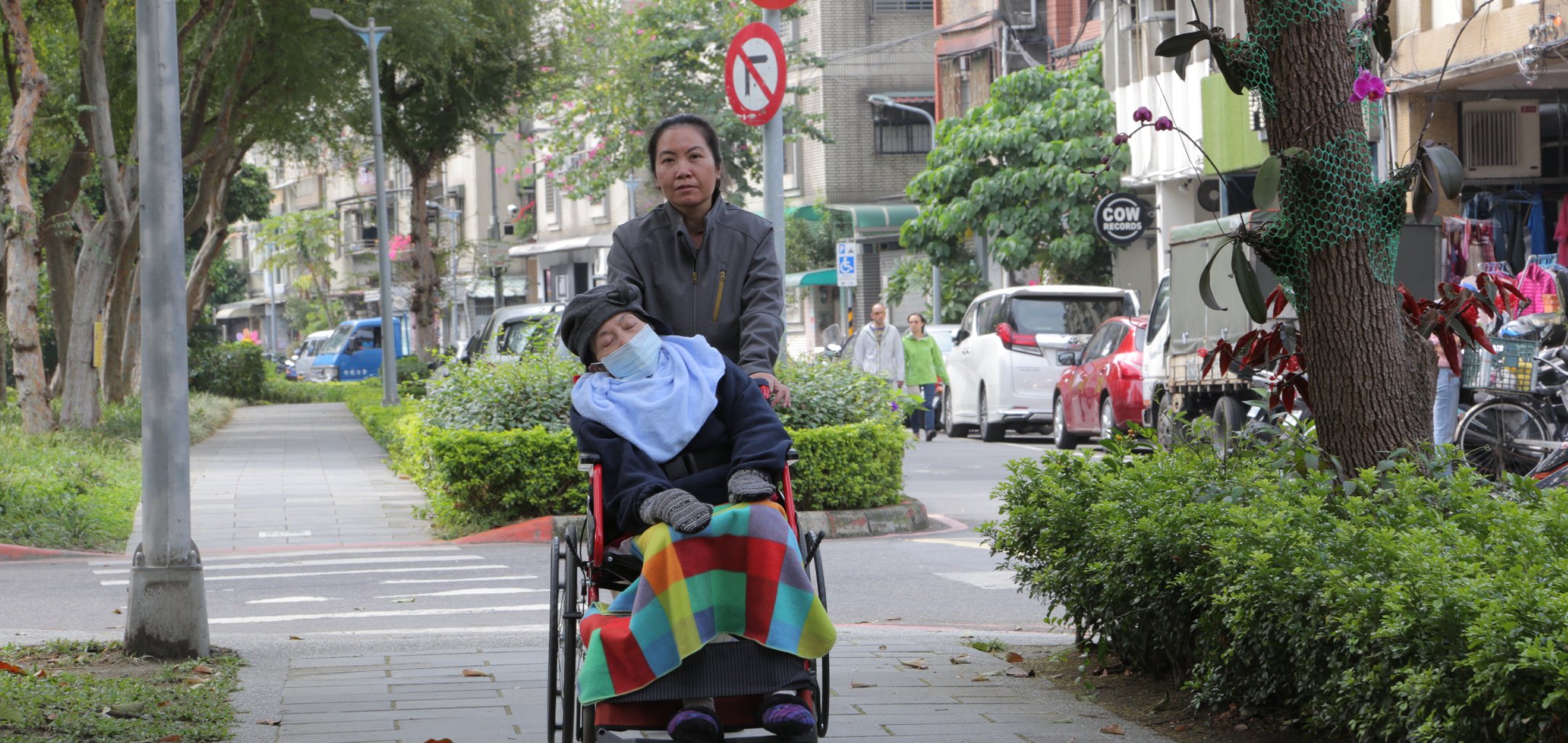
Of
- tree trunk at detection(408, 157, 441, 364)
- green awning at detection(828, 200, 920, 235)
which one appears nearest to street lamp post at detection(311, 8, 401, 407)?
tree trunk at detection(408, 157, 441, 364)


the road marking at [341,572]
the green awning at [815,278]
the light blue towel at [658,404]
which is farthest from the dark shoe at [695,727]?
the green awning at [815,278]

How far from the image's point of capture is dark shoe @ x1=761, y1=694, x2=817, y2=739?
4.36m

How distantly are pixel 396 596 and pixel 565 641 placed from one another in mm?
5442

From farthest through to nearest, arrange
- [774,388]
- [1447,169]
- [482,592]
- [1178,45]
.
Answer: [482,592]
[1178,45]
[1447,169]
[774,388]

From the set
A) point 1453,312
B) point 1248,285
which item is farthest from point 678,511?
point 1453,312

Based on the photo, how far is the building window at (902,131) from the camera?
4925cm

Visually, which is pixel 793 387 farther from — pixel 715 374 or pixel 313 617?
pixel 715 374

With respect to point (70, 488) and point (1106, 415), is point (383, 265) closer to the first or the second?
point (1106, 415)

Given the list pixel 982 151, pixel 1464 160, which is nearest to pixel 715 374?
pixel 1464 160

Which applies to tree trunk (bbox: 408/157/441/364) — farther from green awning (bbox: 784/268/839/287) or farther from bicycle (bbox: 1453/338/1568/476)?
bicycle (bbox: 1453/338/1568/476)

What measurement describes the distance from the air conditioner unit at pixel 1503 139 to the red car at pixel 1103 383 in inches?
181

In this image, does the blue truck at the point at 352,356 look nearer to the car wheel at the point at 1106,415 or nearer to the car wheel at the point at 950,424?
the car wheel at the point at 950,424

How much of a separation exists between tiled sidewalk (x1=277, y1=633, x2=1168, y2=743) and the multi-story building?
4092 cm

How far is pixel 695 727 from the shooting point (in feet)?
14.3
